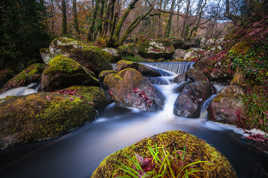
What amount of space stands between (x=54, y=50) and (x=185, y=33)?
23.2 metres

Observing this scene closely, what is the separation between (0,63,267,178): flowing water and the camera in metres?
2.24

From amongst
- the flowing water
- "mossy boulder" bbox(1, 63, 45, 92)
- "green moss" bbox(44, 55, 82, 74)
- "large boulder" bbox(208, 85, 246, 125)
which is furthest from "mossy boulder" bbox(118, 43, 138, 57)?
"large boulder" bbox(208, 85, 246, 125)

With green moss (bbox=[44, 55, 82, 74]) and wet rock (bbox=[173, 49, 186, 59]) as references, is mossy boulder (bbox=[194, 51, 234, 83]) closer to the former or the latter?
green moss (bbox=[44, 55, 82, 74])

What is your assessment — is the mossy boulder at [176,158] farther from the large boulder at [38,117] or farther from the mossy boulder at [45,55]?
the mossy boulder at [45,55]

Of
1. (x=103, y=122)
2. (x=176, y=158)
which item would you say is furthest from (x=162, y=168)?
(x=103, y=122)

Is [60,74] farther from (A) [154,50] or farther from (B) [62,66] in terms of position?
(A) [154,50]

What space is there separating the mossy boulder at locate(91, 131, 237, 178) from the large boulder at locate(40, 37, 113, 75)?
236 inches

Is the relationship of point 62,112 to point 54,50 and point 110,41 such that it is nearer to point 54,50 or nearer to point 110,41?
point 54,50

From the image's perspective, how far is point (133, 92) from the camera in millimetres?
4984

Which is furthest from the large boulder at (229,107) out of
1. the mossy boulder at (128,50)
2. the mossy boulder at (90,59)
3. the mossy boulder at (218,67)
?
the mossy boulder at (128,50)

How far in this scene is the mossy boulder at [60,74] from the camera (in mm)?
4516

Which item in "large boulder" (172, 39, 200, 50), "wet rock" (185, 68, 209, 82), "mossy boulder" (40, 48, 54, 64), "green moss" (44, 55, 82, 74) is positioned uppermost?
"large boulder" (172, 39, 200, 50)

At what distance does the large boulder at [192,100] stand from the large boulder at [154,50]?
1075 cm

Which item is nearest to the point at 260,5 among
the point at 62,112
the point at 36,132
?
the point at 62,112
